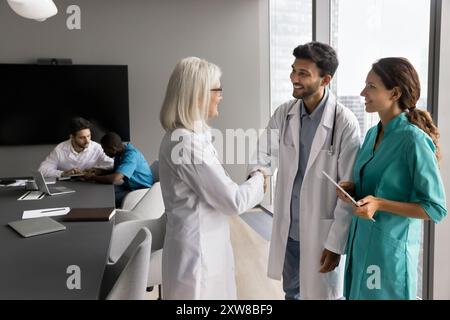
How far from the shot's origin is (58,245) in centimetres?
168

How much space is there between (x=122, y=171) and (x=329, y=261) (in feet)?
6.41

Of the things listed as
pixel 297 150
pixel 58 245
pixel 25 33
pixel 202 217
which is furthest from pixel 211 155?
pixel 25 33

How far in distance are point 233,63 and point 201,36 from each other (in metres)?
0.54

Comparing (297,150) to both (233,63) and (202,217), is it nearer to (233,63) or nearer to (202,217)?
(202,217)

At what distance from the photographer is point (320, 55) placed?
1865 millimetres

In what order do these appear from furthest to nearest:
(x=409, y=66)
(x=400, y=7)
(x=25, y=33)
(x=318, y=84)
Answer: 1. (x=25, y=33)
2. (x=400, y=7)
3. (x=318, y=84)
4. (x=409, y=66)

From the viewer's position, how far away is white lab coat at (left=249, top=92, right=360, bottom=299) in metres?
1.79

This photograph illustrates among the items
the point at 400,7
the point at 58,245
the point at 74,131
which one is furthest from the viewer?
the point at 74,131

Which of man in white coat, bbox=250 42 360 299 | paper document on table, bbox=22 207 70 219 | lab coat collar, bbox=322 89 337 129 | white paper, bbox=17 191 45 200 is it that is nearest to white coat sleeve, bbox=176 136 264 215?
man in white coat, bbox=250 42 360 299

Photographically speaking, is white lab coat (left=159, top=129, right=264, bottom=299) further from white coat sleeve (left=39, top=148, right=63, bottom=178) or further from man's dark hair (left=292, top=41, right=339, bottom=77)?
white coat sleeve (left=39, top=148, right=63, bottom=178)

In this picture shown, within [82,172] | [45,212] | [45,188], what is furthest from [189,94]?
[82,172]

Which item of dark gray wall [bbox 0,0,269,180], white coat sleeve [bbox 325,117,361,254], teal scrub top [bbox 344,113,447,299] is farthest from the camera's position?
dark gray wall [bbox 0,0,269,180]

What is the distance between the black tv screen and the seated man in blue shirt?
1.66 metres
